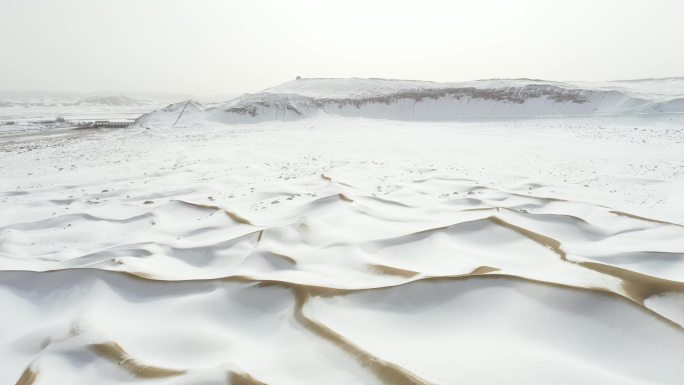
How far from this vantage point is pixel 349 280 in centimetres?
317

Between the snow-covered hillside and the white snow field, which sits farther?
the snow-covered hillside

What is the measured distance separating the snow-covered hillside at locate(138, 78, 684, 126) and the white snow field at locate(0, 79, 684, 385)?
90.1ft

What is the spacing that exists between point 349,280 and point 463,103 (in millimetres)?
39823

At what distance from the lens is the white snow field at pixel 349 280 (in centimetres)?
213

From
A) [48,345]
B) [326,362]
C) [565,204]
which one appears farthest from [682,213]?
[48,345]

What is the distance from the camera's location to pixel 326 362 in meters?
2.13

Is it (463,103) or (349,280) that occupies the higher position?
(463,103)

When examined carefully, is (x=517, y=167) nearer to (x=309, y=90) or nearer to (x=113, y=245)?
(x=113, y=245)

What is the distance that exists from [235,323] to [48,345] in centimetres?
114

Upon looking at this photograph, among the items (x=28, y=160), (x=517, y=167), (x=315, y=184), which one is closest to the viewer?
(x=315, y=184)

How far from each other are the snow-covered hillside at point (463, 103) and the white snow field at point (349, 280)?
27.5 meters

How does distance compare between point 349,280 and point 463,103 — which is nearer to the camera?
point 349,280

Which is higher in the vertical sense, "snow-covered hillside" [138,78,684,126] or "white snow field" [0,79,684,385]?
"snow-covered hillside" [138,78,684,126]

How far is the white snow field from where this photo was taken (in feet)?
6.98
